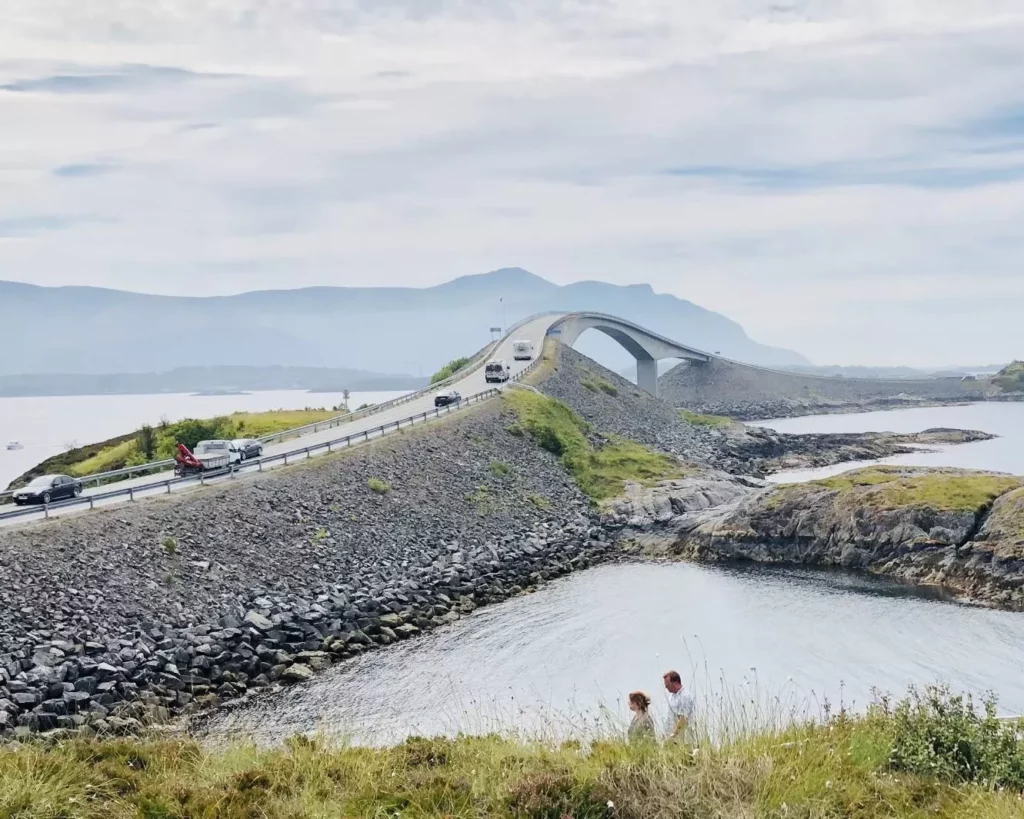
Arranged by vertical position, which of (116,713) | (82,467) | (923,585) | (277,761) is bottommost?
(923,585)

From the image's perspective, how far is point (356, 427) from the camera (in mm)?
59438

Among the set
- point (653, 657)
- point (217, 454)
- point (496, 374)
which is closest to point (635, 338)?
point (496, 374)

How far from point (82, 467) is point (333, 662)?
42.1 m

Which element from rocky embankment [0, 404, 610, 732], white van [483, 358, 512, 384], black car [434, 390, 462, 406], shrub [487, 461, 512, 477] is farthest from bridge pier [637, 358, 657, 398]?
rocky embankment [0, 404, 610, 732]

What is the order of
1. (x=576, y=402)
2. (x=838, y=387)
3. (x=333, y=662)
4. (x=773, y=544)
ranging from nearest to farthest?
(x=333, y=662) → (x=773, y=544) → (x=576, y=402) → (x=838, y=387)

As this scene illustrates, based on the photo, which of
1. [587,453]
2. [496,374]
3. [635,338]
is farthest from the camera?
[635,338]

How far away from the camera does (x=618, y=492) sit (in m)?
56.9

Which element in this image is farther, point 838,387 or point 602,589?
point 838,387

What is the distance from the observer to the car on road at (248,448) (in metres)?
46.2

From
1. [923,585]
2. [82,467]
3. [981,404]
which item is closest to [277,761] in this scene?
Result: [923,585]

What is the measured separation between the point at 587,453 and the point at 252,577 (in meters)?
33.4

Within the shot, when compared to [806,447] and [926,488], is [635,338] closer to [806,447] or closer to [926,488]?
[806,447]

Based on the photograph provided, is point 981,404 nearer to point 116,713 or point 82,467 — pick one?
point 82,467

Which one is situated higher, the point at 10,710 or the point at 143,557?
the point at 143,557
